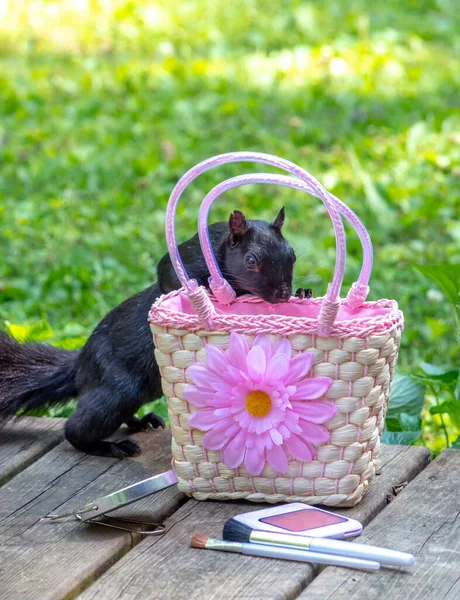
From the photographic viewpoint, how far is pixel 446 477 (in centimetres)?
237

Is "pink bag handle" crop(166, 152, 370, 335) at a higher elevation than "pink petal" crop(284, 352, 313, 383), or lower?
higher

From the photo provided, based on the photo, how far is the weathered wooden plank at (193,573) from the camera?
184 cm

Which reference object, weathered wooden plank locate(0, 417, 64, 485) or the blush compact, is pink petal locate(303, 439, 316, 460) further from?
weathered wooden plank locate(0, 417, 64, 485)

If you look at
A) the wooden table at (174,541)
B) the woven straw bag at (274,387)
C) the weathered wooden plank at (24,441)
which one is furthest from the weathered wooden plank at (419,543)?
the weathered wooden plank at (24,441)

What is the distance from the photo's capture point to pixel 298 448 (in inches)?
82.8

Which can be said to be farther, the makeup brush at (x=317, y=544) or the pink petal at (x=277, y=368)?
the pink petal at (x=277, y=368)

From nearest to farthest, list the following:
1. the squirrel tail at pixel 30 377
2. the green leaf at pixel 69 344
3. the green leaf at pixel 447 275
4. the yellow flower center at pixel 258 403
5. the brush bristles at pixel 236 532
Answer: the brush bristles at pixel 236 532 → the yellow flower center at pixel 258 403 → the squirrel tail at pixel 30 377 → the green leaf at pixel 447 275 → the green leaf at pixel 69 344

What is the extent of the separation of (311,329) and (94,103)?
15.5 feet

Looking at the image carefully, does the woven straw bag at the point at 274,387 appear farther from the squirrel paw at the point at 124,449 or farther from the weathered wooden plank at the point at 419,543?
the squirrel paw at the point at 124,449

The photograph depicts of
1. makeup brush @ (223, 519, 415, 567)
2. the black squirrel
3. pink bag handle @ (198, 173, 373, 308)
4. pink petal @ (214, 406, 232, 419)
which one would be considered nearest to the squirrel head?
the black squirrel

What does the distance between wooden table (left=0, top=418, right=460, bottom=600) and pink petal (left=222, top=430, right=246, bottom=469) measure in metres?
0.11

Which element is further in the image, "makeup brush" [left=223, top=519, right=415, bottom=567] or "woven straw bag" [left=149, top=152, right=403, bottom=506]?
"woven straw bag" [left=149, top=152, right=403, bottom=506]

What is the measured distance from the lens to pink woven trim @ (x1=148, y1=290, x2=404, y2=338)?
80.1 inches

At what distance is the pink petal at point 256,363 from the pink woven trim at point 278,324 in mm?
38
